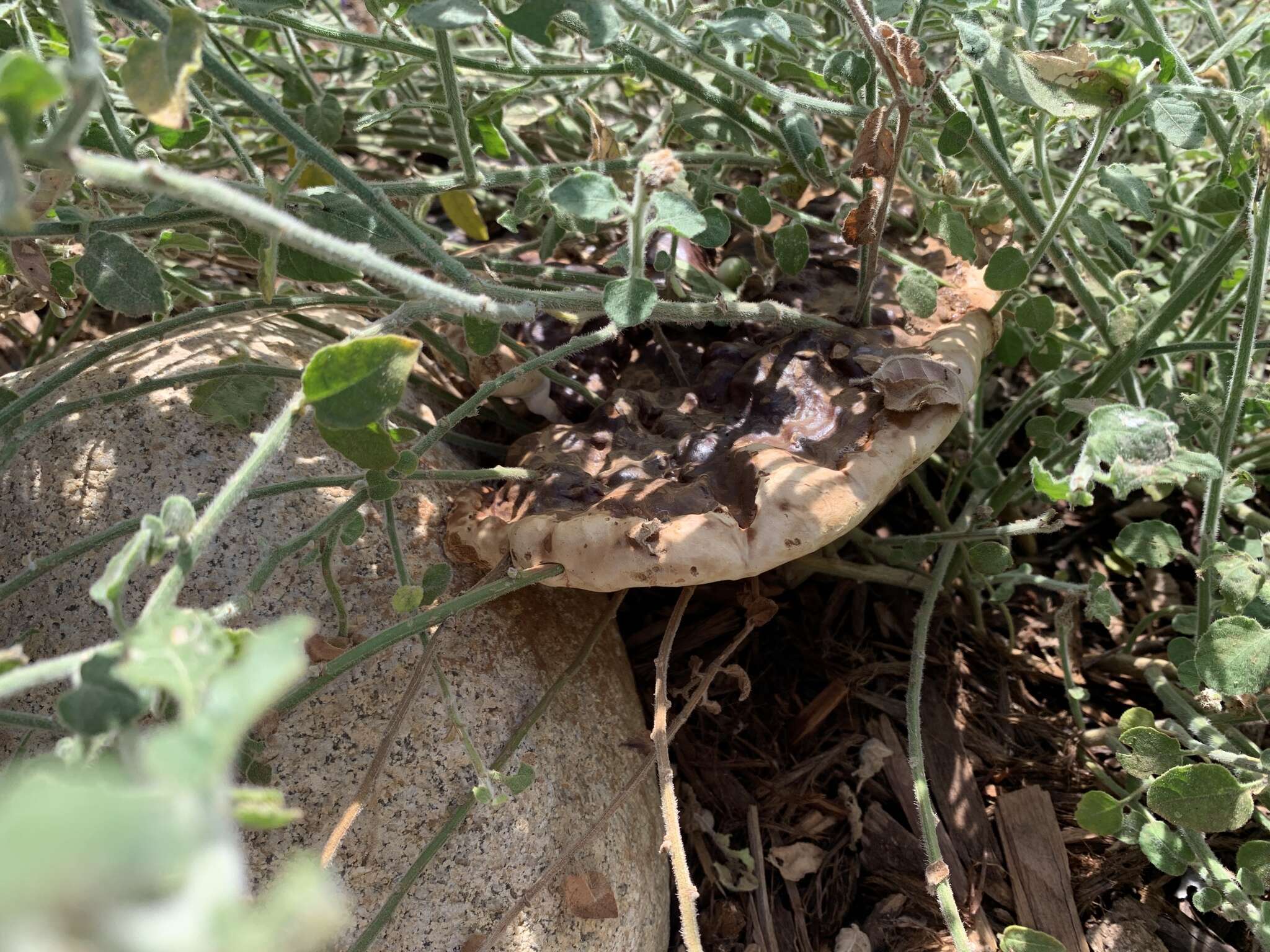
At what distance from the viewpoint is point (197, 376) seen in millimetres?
1498

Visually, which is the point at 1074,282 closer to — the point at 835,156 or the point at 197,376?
the point at 835,156

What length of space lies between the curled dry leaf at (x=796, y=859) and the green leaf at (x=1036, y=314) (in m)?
1.04

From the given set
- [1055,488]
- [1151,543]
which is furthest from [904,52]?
[1151,543]

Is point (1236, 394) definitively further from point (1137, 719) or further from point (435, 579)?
point (435, 579)

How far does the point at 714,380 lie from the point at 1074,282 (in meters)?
0.62

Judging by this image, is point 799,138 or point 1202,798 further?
point 799,138

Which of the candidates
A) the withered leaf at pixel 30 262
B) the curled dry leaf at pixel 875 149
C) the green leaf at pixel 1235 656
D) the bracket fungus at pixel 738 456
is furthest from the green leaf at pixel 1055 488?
the withered leaf at pixel 30 262

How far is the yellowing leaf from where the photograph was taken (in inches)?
82.6

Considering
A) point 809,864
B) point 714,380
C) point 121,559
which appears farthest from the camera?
point 809,864

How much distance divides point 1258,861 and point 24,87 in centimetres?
168

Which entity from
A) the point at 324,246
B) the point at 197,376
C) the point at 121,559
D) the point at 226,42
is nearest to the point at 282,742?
the point at 197,376

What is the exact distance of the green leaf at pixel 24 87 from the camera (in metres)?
0.67

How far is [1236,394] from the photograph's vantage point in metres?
1.46

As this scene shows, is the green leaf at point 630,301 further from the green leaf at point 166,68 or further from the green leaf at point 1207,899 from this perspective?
the green leaf at point 1207,899
